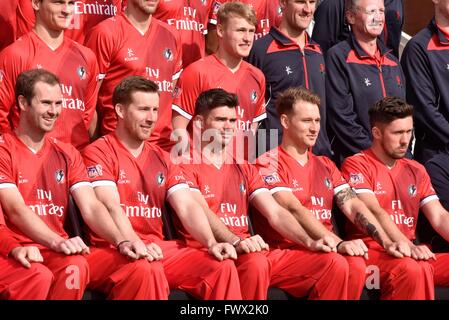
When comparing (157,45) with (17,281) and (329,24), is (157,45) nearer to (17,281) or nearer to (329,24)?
(329,24)

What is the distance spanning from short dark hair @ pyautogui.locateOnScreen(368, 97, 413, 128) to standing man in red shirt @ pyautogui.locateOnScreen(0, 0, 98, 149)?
70.6 inches

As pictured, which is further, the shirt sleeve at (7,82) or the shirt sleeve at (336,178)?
the shirt sleeve at (336,178)

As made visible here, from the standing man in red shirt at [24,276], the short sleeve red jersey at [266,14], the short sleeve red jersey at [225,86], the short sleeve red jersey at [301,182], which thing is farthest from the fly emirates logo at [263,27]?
the standing man in red shirt at [24,276]

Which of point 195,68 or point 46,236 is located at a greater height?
point 195,68

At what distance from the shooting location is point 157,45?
24.5 ft

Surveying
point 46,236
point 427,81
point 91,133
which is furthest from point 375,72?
point 46,236

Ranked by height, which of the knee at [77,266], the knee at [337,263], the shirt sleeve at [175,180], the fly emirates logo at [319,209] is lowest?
the knee at [337,263]

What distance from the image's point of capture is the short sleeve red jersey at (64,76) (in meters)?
6.82

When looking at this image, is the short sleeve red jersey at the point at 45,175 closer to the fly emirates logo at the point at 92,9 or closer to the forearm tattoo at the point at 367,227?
the fly emirates logo at the point at 92,9

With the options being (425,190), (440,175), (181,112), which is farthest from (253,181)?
(440,175)

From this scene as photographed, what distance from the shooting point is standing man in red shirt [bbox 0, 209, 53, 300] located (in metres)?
5.80

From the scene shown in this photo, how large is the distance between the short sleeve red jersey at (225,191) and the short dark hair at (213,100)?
13.2 inches

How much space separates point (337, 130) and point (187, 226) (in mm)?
1674

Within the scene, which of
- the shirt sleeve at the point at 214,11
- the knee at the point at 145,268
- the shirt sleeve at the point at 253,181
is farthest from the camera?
the shirt sleeve at the point at 214,11
